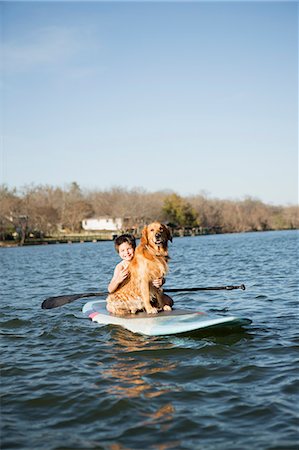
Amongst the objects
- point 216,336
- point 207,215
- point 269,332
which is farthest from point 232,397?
point 207,215

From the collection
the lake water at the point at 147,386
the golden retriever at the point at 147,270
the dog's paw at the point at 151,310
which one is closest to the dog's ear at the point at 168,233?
the golden retriever at the point at 147,270

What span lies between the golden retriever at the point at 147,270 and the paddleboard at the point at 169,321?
0.25 m

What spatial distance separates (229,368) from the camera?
673 cm

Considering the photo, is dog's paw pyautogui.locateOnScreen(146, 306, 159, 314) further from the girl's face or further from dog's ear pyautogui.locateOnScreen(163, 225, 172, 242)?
dog's ear pyautogui.locateOnScreen(163, 225, 172, 242)

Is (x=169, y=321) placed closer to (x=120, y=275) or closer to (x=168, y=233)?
(x=120, y=275)

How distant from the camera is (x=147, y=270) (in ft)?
28.3

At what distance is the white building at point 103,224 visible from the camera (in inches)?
4168

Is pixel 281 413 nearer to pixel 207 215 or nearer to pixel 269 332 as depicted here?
pixel 269 332

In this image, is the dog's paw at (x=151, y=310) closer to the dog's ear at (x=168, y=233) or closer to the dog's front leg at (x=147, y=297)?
the dog's front leg at (x=147, y=297)

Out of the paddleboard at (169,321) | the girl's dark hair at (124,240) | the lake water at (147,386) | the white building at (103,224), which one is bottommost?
the lake water at (147,386)

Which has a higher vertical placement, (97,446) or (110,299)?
(110,299)

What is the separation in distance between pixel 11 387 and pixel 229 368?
8.94ft

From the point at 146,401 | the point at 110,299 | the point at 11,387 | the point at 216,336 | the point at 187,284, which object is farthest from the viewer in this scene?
the point at 187,284

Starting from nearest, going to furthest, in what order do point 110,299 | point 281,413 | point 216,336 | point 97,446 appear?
1. point 97,446
2. point 281,413
3. point 216,336
4. point 110,299
